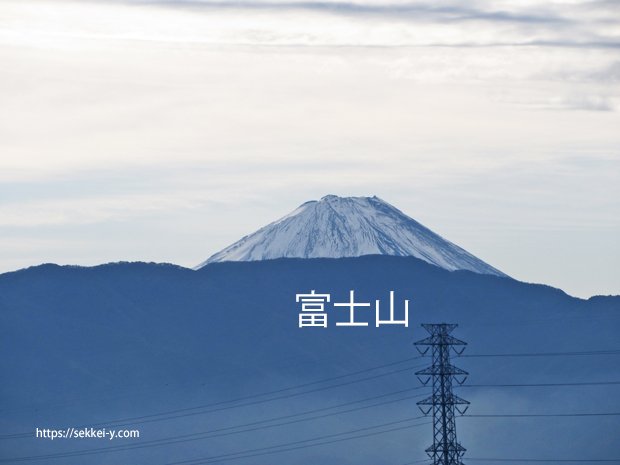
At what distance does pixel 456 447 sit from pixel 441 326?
7291 millimetres

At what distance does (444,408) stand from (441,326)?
491 centimetres

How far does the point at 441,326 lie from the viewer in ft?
354

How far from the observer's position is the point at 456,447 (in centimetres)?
10569

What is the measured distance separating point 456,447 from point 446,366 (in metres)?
4.98

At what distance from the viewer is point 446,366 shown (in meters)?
108

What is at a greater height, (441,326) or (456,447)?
(441,326)

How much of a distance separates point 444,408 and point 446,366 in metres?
2.61

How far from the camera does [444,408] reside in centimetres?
10656
